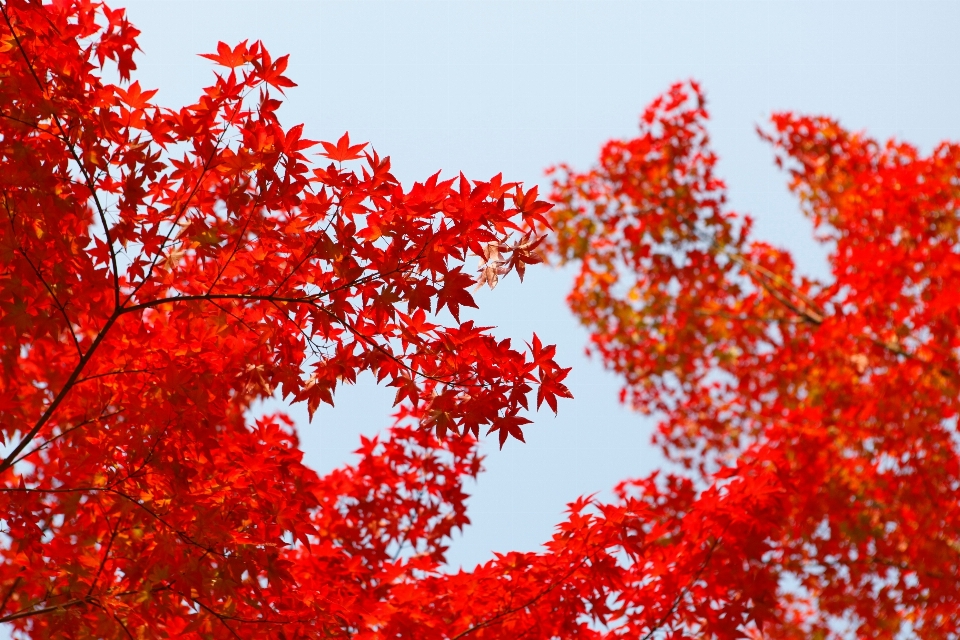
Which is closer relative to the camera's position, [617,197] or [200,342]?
[200,342]

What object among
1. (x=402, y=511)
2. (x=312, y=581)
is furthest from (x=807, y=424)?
(x=312, y=581)

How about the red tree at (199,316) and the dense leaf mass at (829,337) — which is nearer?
the red tree at (199,316)

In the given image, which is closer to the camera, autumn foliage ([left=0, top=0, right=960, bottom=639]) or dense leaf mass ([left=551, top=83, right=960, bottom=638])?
autumn foliage ([left=0, top=0, right=960, bottom=639])

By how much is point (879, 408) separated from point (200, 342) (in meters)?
8.31

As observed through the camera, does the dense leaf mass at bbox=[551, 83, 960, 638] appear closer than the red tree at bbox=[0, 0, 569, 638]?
No

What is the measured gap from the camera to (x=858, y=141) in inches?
473

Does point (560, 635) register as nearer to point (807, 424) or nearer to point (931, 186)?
point (807, 424)

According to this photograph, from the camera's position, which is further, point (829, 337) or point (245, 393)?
point (829, 337)

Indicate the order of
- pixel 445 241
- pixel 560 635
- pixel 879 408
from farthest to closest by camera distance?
pixel 879 408 → pixel 560 635 → pixel 445 241

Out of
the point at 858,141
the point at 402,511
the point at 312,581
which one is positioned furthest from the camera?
the point at 858,141

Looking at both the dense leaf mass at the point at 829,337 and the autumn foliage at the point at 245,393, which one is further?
the dense leaf mass at the point at 829,337

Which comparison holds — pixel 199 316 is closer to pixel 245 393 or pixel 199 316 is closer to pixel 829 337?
pixel 245 393

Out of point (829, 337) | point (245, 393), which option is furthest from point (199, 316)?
point (829, 337)

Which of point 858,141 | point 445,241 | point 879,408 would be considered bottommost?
point 445,241
